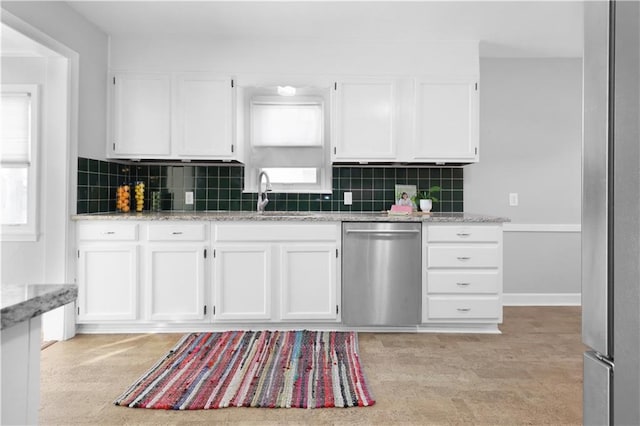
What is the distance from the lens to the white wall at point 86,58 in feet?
9.89

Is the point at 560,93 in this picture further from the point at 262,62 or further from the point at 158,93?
the point at 158,93

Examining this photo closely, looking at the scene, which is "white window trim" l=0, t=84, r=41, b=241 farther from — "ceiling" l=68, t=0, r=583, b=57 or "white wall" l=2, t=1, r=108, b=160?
"ceiling" l=68, t=0, r=583, b=57

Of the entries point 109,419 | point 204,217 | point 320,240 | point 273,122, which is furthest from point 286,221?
point 109,419

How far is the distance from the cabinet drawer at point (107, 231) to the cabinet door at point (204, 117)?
78 centimetres

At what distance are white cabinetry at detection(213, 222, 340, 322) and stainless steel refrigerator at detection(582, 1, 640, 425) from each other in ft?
9.35

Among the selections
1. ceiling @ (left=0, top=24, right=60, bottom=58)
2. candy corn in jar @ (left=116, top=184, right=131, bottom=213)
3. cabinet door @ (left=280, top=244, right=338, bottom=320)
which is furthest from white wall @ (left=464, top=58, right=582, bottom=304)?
ceiling @ (left=0, top=24, right=60, bottom=58)

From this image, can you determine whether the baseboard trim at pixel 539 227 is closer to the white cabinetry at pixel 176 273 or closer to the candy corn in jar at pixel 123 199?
the white cabinetry at pixel 176 273

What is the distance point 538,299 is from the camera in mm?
4387

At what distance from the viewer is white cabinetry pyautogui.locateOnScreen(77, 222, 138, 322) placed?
337cm

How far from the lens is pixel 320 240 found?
3.46 meters

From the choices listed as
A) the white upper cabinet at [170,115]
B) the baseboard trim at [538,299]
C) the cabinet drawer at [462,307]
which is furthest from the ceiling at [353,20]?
the baseboard trim at [538,299]

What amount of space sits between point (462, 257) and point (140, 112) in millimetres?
2853

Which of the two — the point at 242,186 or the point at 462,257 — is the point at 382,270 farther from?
the point at 242,186

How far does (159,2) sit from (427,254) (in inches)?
105
